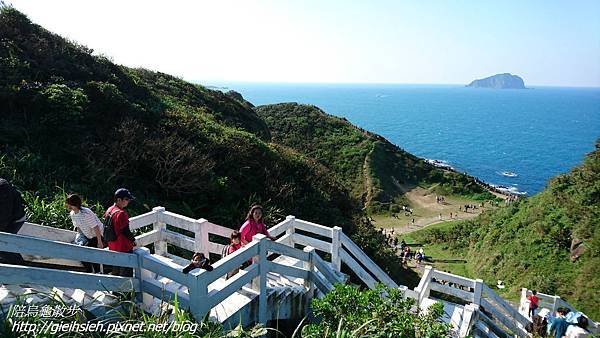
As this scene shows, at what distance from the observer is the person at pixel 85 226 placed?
572 centimetres

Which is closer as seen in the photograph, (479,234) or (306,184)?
(306,184)

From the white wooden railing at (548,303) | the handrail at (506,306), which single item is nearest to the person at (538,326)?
the handrail at (506,306)

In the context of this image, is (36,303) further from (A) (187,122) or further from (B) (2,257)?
(A) (187,122)

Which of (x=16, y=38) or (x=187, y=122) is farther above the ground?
(x=16, y=38)

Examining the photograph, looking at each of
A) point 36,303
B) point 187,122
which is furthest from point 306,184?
point 36,303

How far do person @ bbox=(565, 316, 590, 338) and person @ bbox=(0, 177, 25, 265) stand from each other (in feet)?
35.3

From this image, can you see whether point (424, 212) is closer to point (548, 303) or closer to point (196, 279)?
point (548, 303)

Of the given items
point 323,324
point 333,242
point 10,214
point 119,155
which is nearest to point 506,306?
point 333,242

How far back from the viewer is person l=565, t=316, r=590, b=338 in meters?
9.38

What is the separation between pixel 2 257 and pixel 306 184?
11463mm

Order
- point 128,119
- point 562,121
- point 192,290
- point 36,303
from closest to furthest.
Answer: point 36,303 → point 192,290 → point 128,119 → point 562,121

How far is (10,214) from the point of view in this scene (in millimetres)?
5227

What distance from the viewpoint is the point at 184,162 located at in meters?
12.5

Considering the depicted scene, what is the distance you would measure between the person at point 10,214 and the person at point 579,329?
10749 mm
